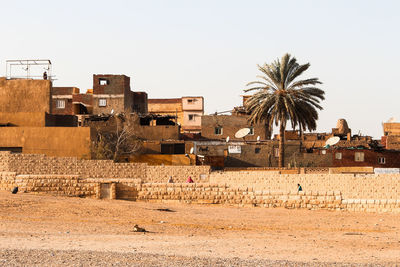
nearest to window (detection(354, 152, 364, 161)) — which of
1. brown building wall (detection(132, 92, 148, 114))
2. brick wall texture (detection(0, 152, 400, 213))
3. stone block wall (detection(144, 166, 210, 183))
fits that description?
stone block wall (detection(144, 166, 210, 183))

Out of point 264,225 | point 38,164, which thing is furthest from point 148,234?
point 38,164

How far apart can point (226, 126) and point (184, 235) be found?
125 feet

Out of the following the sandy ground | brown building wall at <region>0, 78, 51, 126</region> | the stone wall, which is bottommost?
the sandy ground

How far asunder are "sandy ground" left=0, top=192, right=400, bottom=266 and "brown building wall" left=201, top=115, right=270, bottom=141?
26.9 m

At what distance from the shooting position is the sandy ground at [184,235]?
51.0ft

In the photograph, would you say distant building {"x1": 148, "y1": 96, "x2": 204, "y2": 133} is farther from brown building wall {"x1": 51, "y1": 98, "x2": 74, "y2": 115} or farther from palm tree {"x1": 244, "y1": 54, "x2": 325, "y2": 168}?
palm tree {"x1": 244, "y1": 54, "x2": 325, "y2": 168}

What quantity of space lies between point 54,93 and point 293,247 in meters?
60.3

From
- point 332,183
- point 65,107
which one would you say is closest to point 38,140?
point 332,183

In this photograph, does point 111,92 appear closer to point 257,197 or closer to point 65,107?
point 65,107

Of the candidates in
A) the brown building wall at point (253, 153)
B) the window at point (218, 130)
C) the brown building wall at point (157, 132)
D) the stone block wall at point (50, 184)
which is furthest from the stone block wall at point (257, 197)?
the window at point (218, 130)

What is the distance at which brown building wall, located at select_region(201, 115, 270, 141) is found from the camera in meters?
58.7

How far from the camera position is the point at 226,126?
2341 inches

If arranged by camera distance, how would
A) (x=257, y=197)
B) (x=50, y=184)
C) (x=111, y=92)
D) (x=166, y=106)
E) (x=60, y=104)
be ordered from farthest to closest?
(x=166, y=106)
(x=60, y=104)
(x=111, y=92)
(x=50, y=184)
(x=257, y=197)

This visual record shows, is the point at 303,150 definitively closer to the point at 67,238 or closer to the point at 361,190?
the point at 361,190
